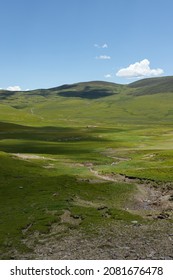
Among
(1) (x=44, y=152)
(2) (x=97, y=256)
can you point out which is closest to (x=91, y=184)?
(2) (x=97, y=256)

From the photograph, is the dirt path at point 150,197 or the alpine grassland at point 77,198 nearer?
the alpine grassland at point 77,198

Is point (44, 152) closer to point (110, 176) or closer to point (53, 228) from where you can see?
point (110, 176)

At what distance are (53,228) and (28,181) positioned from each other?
23989 mm

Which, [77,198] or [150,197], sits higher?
[77,198]

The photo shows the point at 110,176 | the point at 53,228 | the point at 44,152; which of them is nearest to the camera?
the point at 53,228

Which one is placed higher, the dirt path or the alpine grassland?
the alpine grassland

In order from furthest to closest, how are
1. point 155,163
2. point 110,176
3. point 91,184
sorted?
point 155,163 < point 110,176 < point 91,184

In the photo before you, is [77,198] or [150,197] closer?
[77,198]

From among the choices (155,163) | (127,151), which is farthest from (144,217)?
(127,151)

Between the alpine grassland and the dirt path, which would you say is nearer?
the alpine grassland

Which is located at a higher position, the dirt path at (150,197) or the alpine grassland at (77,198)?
the alpine grassland at (77,198)

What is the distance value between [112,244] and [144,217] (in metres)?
14.3

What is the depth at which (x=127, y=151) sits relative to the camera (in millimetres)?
117500
